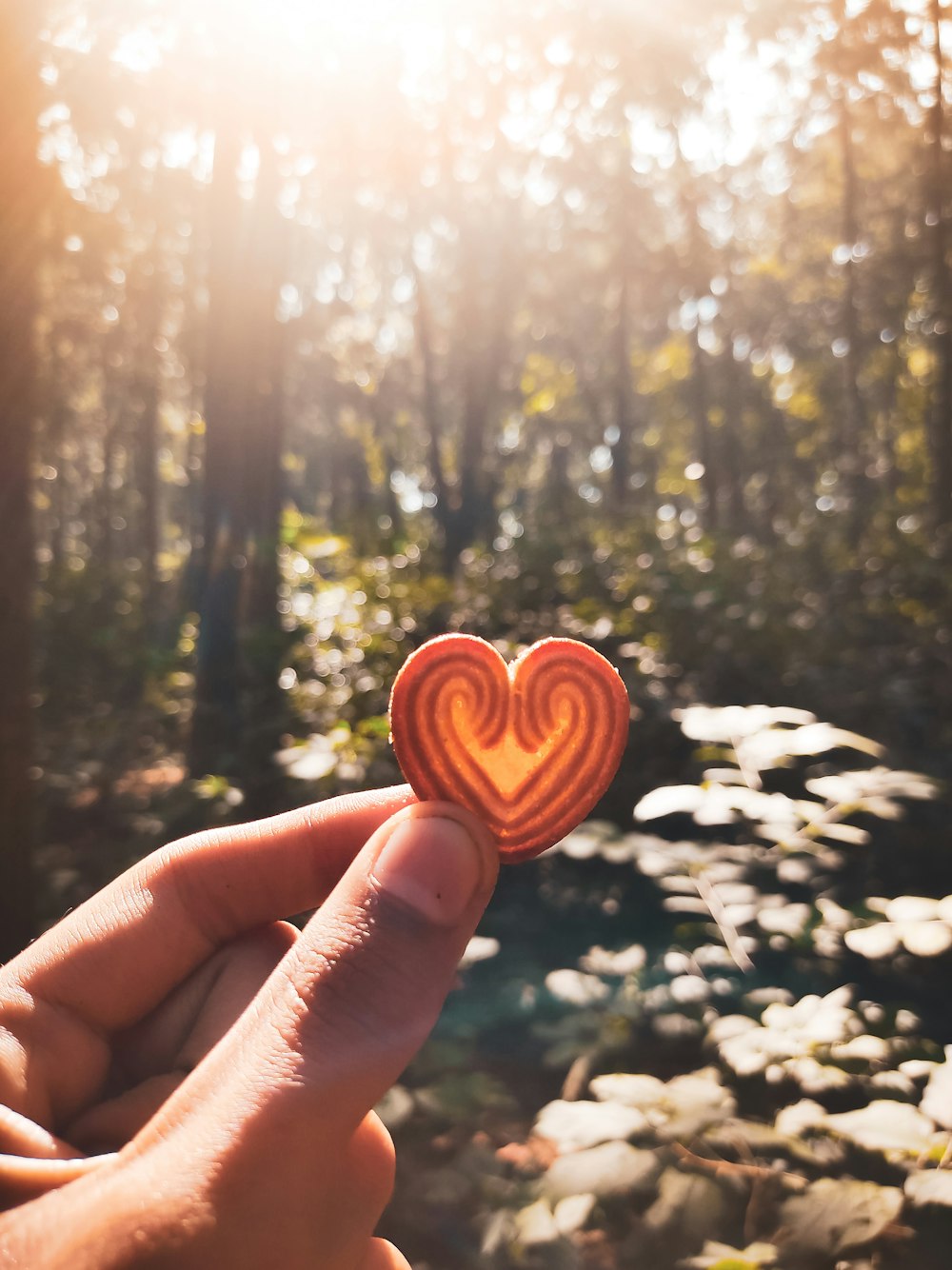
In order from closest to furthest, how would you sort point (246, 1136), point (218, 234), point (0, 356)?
1. point (246, 1136)
2. point (0, 356)
3. point (218, 234)

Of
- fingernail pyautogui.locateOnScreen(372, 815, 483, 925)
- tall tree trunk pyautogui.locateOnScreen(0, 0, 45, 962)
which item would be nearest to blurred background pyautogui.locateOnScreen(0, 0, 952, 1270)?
tall tree trunk pyautogui.locateOnScreen(0, 0, 45, 962)

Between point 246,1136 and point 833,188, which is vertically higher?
point 833,188

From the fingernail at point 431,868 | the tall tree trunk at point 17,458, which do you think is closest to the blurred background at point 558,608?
the tall tree trunk at point 17,458

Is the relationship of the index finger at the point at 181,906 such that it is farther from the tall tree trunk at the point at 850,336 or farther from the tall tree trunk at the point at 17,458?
the tall tree trunk at the point at 850,336

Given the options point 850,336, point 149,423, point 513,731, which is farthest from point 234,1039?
point 149,423

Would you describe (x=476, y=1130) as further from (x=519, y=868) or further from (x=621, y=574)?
(x=621, y=574)

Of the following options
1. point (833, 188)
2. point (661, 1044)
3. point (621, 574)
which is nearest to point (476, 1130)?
point (661, 1044)
